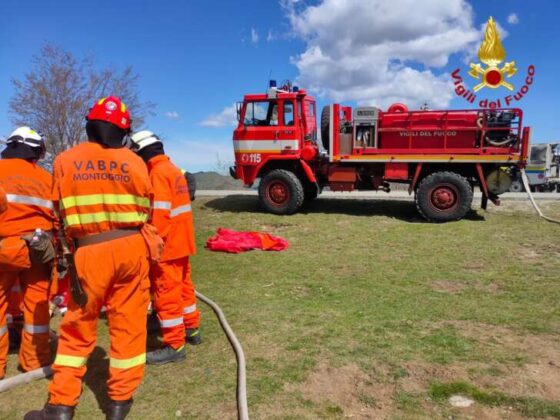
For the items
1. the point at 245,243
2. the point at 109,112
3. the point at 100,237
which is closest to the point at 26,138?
the point at 109,112

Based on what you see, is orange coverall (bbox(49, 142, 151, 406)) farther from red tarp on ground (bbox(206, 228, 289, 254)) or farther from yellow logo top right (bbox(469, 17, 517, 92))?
yellow logo top right (bbox(469, 17, 517, 92))

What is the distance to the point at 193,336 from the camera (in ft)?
12.4

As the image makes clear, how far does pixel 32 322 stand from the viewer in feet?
10.9

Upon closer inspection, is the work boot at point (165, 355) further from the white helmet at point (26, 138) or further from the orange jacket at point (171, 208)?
the white helmet at point (26, 138)

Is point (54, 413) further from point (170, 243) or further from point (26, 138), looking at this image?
point (26, 138)

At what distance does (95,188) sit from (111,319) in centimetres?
77

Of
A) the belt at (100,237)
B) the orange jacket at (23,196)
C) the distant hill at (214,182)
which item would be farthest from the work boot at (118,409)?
the distant hill at (214,182)

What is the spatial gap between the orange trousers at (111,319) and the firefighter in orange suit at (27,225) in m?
0.81

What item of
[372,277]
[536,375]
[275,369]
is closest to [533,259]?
[372,277]

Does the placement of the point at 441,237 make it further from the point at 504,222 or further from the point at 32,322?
the point at 32,322

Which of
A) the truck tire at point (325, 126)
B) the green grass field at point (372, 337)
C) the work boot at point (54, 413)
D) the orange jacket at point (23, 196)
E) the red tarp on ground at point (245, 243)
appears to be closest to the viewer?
the work boot at point (54, 413)

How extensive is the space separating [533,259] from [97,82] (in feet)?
36.7

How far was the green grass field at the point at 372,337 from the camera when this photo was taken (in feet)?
9.43

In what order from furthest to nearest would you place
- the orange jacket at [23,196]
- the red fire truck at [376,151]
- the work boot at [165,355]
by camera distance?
the red fire truck at [376,151]
the work boot at [165,355]
the orange jacket at [23,196]
